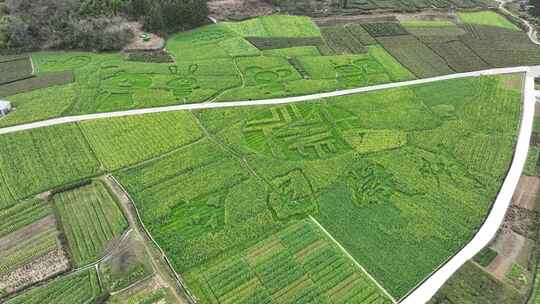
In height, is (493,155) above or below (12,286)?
above

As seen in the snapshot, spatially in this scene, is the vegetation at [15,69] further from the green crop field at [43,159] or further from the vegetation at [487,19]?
the vegetation at [487,19]

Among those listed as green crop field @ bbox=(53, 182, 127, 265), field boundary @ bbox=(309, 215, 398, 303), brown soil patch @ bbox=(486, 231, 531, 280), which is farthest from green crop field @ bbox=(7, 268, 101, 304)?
brown soil patch @ bbox=(486, 231, 531, 280)

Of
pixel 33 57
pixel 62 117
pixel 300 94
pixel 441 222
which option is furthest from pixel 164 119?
pixel 441 222

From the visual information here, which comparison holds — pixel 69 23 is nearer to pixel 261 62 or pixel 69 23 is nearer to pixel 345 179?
pixel 261 62

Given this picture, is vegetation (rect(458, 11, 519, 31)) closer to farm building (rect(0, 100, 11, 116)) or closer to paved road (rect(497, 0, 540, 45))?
paved road (rect(497, 0, 540, 45))

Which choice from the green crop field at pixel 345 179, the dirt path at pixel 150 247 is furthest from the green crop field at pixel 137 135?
the dirt path at pixel 150 247

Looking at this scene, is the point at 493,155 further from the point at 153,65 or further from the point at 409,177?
the point at 153,65
